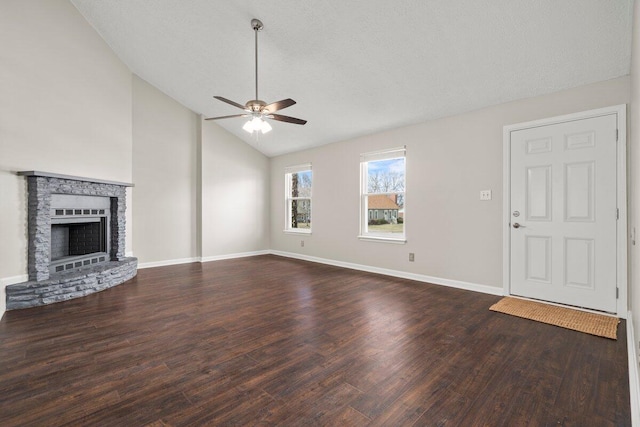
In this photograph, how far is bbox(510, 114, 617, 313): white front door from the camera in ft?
9.65

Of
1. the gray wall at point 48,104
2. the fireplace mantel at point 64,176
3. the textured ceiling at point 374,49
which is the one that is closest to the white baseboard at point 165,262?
the fireplace mantel at point 64,176

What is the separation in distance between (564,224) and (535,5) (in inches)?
86.3

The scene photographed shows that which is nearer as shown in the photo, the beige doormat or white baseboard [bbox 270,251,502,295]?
the beige doormat

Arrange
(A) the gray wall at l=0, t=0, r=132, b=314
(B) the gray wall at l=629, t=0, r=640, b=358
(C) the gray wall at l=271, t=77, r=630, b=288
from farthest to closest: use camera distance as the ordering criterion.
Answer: (C) the gray wall at l=271, t=77, r=630, b=288 < (A) the gray wall at l=0, t=0, r=132, b=314 < (B) the gray wall at l=629, t=0, r=640, b=358

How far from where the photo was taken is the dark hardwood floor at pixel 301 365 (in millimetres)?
1558

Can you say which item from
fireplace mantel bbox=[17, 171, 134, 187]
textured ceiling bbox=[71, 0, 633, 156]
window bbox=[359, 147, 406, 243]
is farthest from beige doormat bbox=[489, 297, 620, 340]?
fireplace mantel bbox=[17, 171, 134, 187]

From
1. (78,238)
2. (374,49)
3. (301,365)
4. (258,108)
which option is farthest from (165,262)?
(374,49)

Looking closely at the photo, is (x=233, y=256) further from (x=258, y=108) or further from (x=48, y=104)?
(x=258, y=108)

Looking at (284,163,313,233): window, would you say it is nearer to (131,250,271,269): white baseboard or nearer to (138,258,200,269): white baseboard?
(131,250,271,269): white baseboard

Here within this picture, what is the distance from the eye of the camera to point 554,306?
126 inches

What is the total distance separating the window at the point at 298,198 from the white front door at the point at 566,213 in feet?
12.8

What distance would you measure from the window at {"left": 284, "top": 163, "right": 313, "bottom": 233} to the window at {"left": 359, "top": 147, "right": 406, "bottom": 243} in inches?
59.8

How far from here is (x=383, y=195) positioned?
5.05 m

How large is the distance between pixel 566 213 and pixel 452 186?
1282 millimetres
